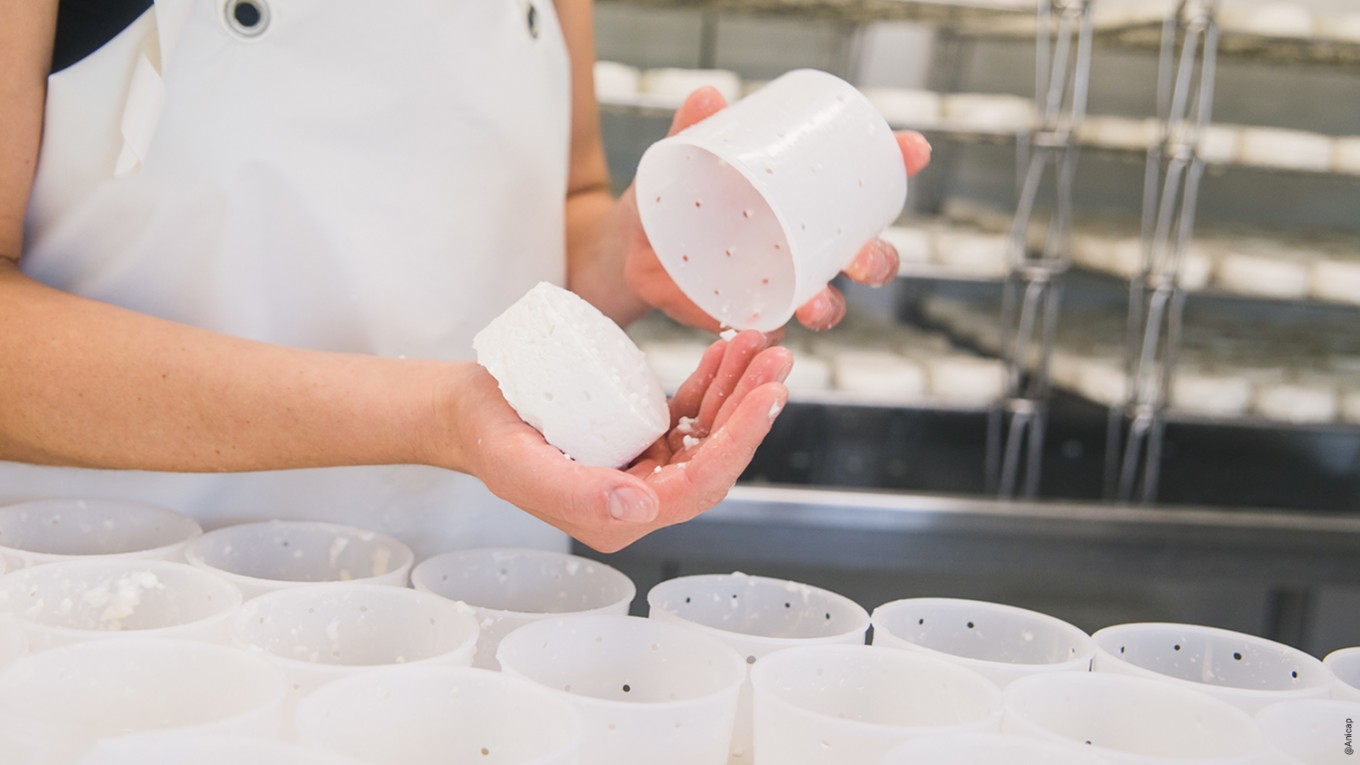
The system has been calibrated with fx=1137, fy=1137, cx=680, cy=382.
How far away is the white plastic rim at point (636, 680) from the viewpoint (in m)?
0.69

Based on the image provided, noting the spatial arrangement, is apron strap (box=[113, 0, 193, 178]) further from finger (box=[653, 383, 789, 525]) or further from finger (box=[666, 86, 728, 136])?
finger (box=[653, 383, 789, 525])

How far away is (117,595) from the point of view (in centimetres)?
84

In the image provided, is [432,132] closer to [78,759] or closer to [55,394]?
[55,394]

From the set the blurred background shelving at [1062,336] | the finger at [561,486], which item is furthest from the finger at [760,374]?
the blurred background shelving at [1062,336]

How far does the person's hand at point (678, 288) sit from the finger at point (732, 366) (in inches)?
7.3

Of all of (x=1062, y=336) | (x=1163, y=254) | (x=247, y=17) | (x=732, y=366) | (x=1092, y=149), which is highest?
(x=247, y=17)

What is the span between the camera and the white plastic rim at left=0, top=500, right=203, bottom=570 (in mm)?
1014

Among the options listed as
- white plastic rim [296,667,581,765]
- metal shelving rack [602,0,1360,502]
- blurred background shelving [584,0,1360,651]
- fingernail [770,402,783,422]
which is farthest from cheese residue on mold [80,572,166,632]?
metal shelving rack [602,0,1360,502]

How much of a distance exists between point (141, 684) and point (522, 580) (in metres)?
0.32

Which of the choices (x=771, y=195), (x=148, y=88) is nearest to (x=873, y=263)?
(x=771, y=195)

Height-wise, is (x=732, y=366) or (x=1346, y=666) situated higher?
(x=732, y=366)

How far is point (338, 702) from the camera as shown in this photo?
668 mm

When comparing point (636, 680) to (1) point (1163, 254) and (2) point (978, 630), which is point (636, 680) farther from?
(1) point (1163, 254)

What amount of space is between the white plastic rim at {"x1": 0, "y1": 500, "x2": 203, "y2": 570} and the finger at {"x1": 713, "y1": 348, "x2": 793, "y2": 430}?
512 millimetres
